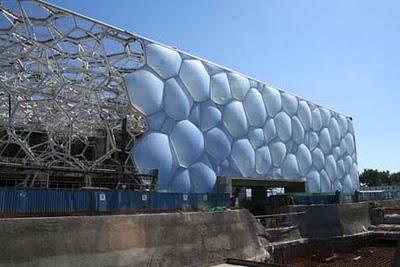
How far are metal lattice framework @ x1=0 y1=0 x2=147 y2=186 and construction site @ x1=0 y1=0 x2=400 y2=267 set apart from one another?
5.2 inches

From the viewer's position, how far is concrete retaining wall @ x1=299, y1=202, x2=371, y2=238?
3338 cm

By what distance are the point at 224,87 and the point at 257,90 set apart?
18.9 feet

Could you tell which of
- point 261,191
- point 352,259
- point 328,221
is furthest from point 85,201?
point 261,191

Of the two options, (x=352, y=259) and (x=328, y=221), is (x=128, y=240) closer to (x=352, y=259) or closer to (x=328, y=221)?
(x=352, y=259)

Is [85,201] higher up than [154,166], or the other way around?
[154,166]

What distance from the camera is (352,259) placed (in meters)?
29.2

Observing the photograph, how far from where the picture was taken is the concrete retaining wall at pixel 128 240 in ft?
47.3

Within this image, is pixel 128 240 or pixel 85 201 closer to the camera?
pixel 128 240

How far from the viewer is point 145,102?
3189cm

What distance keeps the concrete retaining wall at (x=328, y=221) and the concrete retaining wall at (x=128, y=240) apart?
940 cm

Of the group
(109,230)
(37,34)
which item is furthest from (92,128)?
(109,230)

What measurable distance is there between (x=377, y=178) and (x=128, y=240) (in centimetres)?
11419

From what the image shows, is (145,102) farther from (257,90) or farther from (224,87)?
(257,90)

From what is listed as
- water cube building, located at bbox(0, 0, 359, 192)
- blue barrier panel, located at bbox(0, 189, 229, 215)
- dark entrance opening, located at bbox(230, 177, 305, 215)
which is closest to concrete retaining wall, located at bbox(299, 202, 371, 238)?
dark entrance opening, located at bbox(230, 177, 305, 215)
